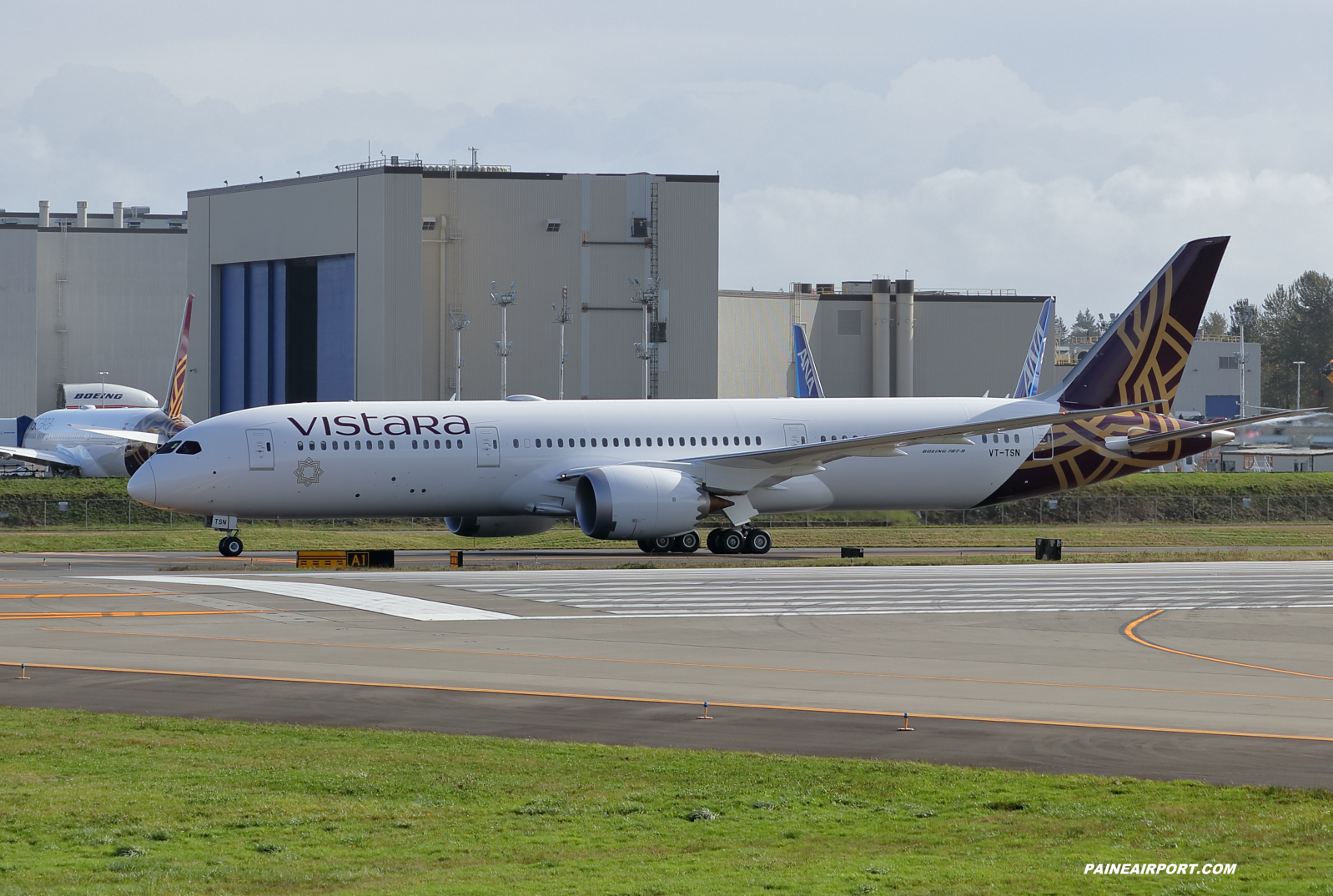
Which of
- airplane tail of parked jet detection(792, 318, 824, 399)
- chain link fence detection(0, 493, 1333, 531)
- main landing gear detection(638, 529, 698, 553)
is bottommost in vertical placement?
main landing gear detection(638, 529, 698, 553)

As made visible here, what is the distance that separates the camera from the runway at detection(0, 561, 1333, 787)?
16.7m

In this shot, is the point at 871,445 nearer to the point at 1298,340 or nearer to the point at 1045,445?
the point at 1045,445

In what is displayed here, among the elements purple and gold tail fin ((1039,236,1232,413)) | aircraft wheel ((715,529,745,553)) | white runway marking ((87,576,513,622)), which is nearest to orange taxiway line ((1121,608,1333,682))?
white runway marking ((87,576,513,622))

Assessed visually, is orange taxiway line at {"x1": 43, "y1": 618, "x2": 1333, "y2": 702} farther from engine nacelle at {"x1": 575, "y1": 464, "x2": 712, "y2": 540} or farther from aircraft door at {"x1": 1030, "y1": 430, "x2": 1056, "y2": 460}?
aircraft door at {"x1": 1030, "y1": 430, "x2": 1056, "y2": 460}

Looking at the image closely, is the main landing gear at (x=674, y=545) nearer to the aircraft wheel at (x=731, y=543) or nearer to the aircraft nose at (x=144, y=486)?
the aircraft wheel at (x=731, y=543)

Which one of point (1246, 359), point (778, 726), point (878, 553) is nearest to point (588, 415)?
point (878, 553)

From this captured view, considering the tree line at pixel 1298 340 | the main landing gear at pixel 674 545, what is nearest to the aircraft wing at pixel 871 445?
the main landing gear at pixel 674 545

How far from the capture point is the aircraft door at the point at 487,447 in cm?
4284

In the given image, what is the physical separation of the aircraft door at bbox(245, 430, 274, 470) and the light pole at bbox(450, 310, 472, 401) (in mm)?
42404

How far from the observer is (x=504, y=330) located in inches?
3300

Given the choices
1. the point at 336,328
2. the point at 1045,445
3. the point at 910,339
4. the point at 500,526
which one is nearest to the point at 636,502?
the point at 500,526

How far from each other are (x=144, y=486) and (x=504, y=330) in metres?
44.1

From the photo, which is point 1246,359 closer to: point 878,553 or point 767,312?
point 767,312

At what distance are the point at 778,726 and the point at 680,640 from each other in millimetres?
8044
